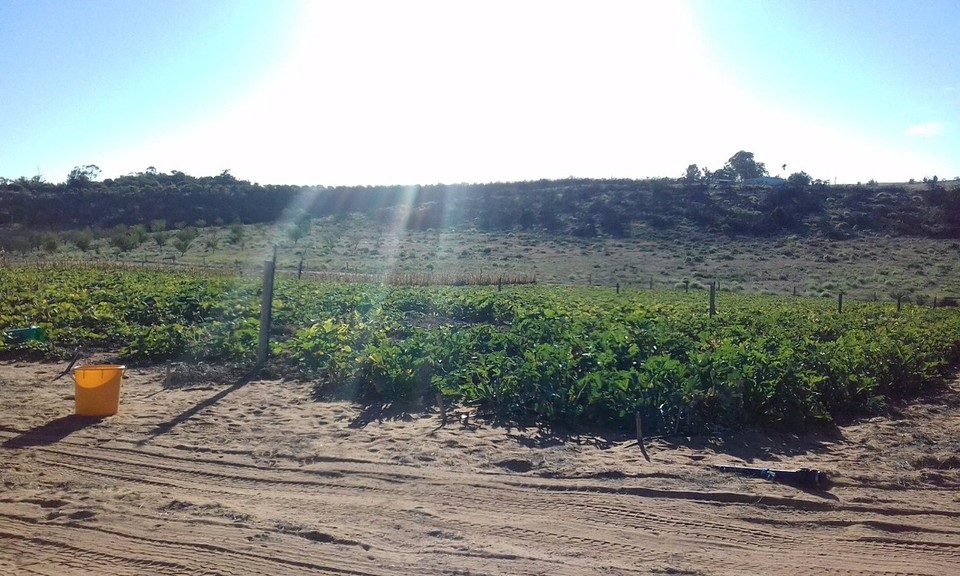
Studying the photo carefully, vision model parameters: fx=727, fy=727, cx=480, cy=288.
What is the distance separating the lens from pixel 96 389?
7926 millimetres

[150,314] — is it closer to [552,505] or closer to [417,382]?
[417,382]

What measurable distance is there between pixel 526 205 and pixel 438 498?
210 feet

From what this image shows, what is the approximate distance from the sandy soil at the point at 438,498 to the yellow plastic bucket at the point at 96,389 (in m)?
0.22

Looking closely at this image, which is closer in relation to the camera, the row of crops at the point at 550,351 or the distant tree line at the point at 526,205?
the row of crops at the point at 550,351

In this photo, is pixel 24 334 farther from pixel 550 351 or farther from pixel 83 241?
pixel 83 241

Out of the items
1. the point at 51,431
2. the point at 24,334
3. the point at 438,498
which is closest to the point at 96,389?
the point at 51,431

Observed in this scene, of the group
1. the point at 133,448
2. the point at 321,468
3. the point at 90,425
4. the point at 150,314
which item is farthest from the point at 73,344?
the point at 321,468

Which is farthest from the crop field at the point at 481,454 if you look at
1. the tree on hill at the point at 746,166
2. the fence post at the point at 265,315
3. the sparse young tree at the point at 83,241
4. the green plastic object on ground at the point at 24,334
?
the tree on hill at the point at 746,166

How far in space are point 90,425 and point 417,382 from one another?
360 centimetres

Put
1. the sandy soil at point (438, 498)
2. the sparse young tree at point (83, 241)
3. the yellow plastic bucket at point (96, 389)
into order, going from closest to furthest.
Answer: the sandy soil at point (438, 498)
the yellow plastic bucket at point (96, 389)
the sparse young tree at point (83, 241)

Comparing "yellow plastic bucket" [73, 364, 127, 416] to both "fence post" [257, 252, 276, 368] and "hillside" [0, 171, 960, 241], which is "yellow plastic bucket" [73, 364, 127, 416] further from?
"hillside" [0, 171, 960, 241]

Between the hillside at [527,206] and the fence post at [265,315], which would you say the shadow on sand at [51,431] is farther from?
the hillside at [527,206]

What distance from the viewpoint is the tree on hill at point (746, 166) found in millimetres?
95625

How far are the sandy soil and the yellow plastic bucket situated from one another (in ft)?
0.72
